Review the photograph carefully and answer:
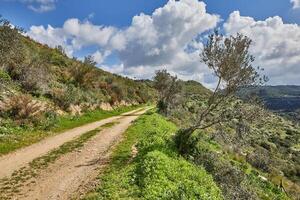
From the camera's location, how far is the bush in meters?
13.8

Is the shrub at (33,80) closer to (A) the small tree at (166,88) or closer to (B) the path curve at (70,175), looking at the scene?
(B) the path curve at (70,175)

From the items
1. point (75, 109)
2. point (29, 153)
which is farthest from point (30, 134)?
point (75, 109)

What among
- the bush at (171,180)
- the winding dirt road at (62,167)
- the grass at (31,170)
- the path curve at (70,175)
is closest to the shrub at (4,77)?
the winding dirt road at (62,167)

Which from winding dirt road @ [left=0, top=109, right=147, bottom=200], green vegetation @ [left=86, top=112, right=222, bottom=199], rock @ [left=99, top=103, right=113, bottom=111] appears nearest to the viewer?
green vegetation @ [left=86, top=112, right=222, bottom=199]

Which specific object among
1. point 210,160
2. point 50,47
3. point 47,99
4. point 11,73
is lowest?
point 210,160

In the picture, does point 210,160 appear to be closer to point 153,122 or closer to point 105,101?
point 153,122

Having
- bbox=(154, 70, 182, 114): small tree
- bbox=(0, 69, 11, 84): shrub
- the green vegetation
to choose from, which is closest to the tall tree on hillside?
bbox=(0, 69, 11, 84): shrub

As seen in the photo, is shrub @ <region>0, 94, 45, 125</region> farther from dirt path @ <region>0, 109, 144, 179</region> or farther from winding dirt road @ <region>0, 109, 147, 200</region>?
winding dirt road @ <region>0, 109, 147, 200</region>

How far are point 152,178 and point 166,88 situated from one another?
41.9 metres

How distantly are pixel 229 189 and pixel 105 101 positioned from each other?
34.3 meters

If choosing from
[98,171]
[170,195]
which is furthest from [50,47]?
[170,195]

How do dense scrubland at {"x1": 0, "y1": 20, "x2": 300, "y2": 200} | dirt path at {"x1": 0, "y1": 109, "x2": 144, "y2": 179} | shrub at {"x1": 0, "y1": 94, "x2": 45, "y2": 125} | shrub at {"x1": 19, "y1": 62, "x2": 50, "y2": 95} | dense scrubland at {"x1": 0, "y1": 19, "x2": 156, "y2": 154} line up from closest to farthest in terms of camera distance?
dense scrubland at {"x1": 0, "y1": 20, "x2": 300, "y2": 200}
dirt path at {"x1": 0, "y1": 109, "x2": 144, "y2": 179}
dense scrubland at {"x1": 0, "y1": 19, "x2": 156, "y2": 154}
shrub at {"x1": 0, "y1": 94, "x2": 45, "y2": 125}
shrub at {"x1": 19, "y1": 62, "x2": 50, "y2": 95}

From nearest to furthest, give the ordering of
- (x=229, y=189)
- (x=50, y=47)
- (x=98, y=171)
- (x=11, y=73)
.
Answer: (x=98, y=171) < (x=229, y=189) < (x=11, y=73) < (x=50, y=47)

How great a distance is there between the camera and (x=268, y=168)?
38.2m
